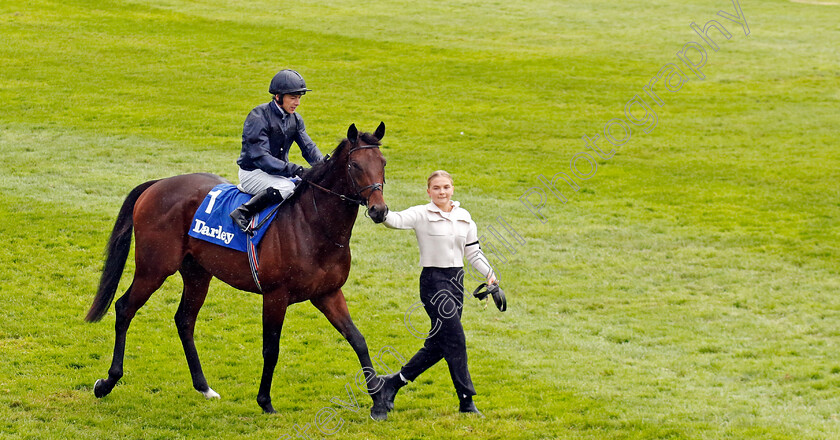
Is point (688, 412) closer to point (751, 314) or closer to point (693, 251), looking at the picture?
point (751, 314)

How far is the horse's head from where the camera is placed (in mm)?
7656

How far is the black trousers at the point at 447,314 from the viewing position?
8.14m

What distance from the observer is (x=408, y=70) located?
32.4 m

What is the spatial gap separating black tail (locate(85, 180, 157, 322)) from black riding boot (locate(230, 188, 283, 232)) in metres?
1.64

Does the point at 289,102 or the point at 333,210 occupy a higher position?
the point at 289,102

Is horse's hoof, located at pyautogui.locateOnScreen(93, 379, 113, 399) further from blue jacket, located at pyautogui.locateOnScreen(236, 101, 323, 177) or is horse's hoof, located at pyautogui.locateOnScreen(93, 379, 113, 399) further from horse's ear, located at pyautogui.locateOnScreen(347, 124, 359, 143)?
horse's ear, located at pyautogui.locateOnScreen(347, 124, 359, 143)

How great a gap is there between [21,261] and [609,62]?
2522 centimetres

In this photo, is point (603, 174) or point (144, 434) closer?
point (144, 434)

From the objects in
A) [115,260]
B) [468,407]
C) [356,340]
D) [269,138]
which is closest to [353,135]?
[269,138]

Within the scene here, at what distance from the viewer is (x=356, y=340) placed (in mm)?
8547

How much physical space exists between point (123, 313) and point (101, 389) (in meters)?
0.80

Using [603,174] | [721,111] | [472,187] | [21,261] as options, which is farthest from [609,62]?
[21,261]

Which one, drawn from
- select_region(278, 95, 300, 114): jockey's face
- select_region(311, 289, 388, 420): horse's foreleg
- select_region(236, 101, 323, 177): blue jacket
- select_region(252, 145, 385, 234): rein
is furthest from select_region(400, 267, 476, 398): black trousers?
select_region(278, 95, 300, 114): jockey's face

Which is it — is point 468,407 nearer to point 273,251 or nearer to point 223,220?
point 273,251
